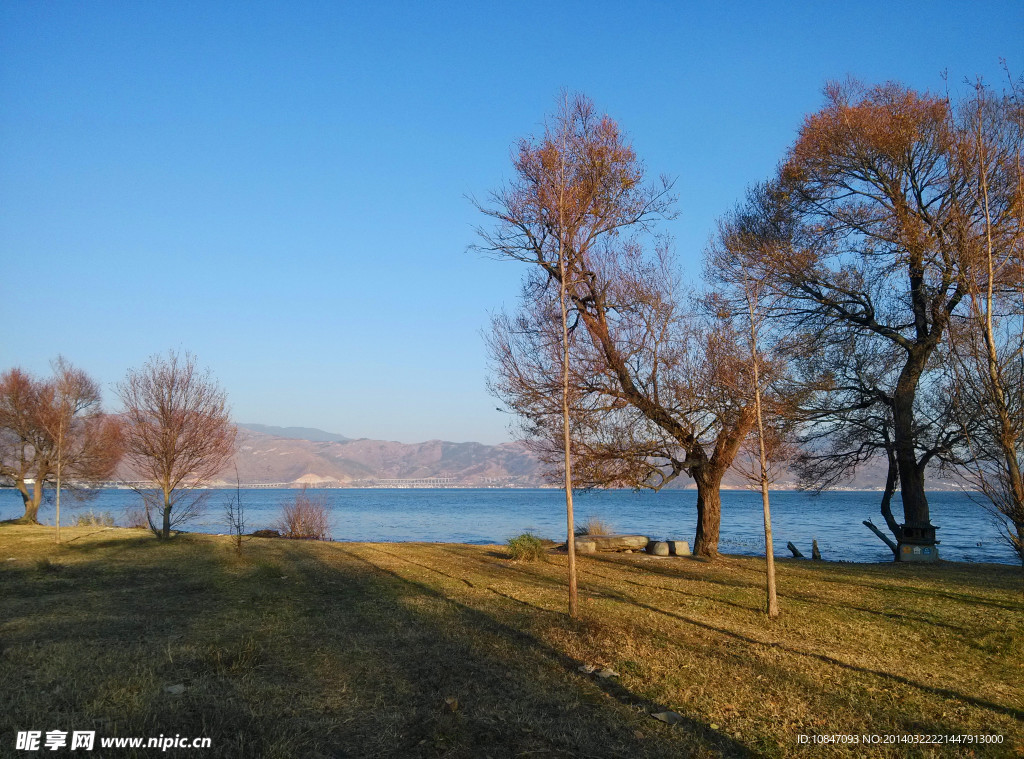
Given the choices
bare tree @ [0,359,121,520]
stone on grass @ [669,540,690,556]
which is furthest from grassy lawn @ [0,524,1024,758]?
bare tree @ [0,359,121,520]

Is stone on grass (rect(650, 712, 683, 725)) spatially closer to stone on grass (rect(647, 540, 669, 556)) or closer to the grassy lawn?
the grassy lawn

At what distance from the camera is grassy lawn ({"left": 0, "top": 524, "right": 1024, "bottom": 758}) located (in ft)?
15.7

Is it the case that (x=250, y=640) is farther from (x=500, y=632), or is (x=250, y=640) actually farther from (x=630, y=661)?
(x=630, y=661)

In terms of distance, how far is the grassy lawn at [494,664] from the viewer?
4.79 metres

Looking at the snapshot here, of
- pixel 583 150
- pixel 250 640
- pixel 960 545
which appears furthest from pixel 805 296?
pixel 960 545

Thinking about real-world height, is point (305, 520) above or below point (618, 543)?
below

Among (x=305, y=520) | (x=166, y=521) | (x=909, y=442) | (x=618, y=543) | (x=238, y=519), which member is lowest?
(x=305, y=520)

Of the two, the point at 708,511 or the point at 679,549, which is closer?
the point at 708,511

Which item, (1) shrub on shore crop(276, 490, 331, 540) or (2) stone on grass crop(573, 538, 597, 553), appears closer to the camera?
(2) stone on grass crop(573, 538, 597, 553)

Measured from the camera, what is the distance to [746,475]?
10.0 metres

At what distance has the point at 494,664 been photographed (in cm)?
649

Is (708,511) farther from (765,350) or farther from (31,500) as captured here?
(31,500)

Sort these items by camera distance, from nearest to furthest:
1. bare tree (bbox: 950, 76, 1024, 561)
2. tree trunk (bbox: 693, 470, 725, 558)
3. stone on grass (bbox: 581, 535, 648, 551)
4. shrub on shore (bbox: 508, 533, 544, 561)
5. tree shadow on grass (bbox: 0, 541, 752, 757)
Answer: tree shadow on grass (bbox: 0, 541, 752, 757) → bare tree (bbox: 950, 76, 1024, 561) → shrub on shore (bbox: 508, 533, 544, 561) → tree trunk (bbox: 693, 470, 725, 558) → stone on grass (bbox: 581, 535, 648, 551)

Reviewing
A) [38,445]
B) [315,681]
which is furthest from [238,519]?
[38,445]
